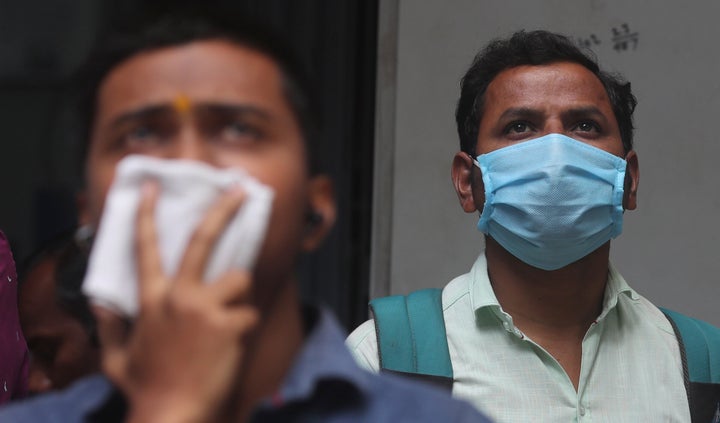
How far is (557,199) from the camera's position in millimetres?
2258

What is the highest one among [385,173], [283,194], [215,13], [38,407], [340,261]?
[215,13]

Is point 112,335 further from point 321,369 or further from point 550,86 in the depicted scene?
point 550,86

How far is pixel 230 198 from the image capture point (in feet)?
3.78

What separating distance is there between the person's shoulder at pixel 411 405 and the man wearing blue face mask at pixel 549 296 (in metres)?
0.80

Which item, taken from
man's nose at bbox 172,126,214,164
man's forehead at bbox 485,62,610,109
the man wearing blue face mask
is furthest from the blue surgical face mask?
man's nose at bbox 172,126,214,164

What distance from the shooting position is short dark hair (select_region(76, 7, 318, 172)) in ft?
4.27

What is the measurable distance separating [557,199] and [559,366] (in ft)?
1.31

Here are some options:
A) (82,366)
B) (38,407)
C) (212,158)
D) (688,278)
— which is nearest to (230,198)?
(212,158)

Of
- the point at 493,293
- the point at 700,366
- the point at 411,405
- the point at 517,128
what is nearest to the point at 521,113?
the point at 517,128

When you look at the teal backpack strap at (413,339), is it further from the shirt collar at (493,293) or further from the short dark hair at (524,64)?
the short dark hair at (524,64)

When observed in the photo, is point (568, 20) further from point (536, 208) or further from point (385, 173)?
point (536, 208)

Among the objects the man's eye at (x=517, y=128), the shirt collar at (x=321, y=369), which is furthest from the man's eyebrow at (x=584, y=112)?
the shirt collar at (x=321, y=369)

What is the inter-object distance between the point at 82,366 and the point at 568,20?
7.74 feet

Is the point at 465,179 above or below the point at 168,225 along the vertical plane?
below
